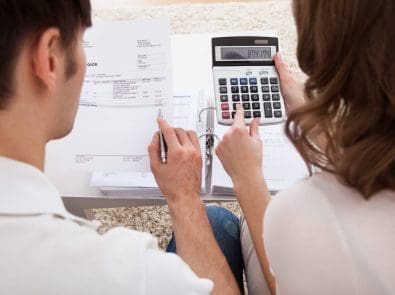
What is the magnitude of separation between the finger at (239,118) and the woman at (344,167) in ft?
0.70

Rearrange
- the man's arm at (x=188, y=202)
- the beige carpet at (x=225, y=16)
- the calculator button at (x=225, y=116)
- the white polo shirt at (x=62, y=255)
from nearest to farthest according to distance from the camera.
→ the white polo shirt at (x=62, y=255) < the man's arm at (x=188, y=202) < the calculator button at (x=225, y=116) < the beige carpet at (x=225, y=16)

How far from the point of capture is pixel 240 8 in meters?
1.71

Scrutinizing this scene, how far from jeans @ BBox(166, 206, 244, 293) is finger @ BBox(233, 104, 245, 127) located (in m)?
0.19

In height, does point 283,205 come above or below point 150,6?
below

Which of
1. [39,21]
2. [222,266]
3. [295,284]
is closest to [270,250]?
[295,284]

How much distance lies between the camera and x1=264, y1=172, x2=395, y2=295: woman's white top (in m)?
0.46

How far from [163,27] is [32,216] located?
0.42 m

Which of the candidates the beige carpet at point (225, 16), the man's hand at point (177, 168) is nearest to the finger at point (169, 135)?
the man's hand at point (177, 168)

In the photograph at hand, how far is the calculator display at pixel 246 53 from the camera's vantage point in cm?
83

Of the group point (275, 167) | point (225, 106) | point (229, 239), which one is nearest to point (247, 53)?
point (225, 106)

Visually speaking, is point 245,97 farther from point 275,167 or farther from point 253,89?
point 275,167

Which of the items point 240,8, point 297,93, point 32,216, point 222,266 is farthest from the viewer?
point 240,8

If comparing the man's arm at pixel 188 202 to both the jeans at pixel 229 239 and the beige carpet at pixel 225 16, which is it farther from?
the beige carpet at pixel 225 16

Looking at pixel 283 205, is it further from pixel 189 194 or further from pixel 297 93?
pixel 297 93
